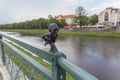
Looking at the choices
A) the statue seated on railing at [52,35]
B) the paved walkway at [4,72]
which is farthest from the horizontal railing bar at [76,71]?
the paved walkway at [4,72]

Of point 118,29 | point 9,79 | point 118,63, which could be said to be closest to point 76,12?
point 118,29

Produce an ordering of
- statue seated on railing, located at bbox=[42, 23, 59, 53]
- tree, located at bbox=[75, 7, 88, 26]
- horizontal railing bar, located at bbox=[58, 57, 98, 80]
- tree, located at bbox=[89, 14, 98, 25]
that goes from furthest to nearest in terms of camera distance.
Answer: tree, located at bbox=[89, 14, 98, 25]
tree, located at bbox=[75, 7, 88, 26]
statue seated on railing, located at bbox=[42, 23, 59, 53]
horizontal railing bar, located at bbox=[58, 57, 98, 80]

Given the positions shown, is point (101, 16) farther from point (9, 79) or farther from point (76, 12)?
point (9, 79)

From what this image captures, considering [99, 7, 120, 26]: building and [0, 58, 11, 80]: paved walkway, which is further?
[99, 7, 120, 26]: building

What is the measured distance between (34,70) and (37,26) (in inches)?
2556

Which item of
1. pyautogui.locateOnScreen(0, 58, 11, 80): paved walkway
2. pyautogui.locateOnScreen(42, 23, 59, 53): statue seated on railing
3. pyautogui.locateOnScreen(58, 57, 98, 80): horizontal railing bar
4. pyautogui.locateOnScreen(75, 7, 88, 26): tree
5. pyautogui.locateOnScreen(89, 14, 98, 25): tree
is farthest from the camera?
pyautogui.locateOnScreen(89, 14, 98, 25): tree

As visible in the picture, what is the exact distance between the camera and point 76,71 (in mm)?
961

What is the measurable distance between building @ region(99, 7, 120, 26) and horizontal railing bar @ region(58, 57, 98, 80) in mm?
62338

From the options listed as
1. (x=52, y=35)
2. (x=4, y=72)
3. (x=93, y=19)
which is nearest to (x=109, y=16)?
(x=93, y=19)

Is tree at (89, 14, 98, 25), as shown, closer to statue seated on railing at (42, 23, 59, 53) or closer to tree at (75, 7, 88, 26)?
tree at (75, 7, 88, 26)

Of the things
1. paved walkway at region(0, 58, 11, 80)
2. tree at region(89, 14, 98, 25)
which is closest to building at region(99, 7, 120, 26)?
tree at region(89, 14, 98, 25)

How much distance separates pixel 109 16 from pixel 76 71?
6542cm

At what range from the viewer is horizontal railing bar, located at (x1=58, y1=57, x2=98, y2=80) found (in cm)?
87

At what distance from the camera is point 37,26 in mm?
65938
